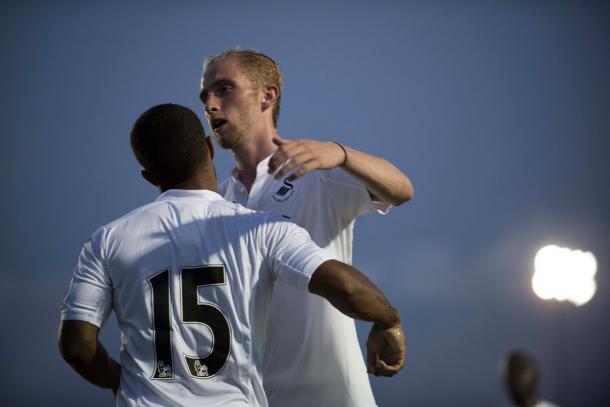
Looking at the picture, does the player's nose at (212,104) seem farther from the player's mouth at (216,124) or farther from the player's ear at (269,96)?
the player's ear at (269,96)

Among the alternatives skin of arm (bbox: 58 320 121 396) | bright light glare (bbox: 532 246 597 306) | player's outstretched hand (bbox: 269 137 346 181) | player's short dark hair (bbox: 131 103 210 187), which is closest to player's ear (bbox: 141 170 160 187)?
player's short dark hair (bbox: 131 103 210 187)

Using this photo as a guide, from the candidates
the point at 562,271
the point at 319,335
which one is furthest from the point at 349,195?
the point at 562,271

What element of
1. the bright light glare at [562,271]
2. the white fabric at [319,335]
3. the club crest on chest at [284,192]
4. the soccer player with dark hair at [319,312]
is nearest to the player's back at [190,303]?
the soccer player with dark hair at [319,312]

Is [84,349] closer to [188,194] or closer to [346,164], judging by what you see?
[188,194]

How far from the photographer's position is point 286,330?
3.96 m

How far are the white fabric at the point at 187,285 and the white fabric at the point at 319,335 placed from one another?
937 millimetres

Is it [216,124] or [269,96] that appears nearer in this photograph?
[216,124]

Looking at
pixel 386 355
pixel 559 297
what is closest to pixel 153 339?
pixel 386 355

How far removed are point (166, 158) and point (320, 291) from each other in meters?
0.85

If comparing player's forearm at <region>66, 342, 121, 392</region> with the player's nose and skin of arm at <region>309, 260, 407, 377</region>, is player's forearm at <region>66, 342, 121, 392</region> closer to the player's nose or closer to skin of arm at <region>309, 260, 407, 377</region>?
skin of arm at <region>309, 260, 407, 377</region>

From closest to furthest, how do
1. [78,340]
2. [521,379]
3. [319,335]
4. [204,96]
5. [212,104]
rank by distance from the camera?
[78,340]
[319,335]
[521,379]
[212,104]
[204,96]

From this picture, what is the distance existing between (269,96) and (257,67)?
20 centimetres

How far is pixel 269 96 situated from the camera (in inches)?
189

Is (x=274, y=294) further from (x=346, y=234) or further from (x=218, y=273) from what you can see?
(x=218, y=273)
